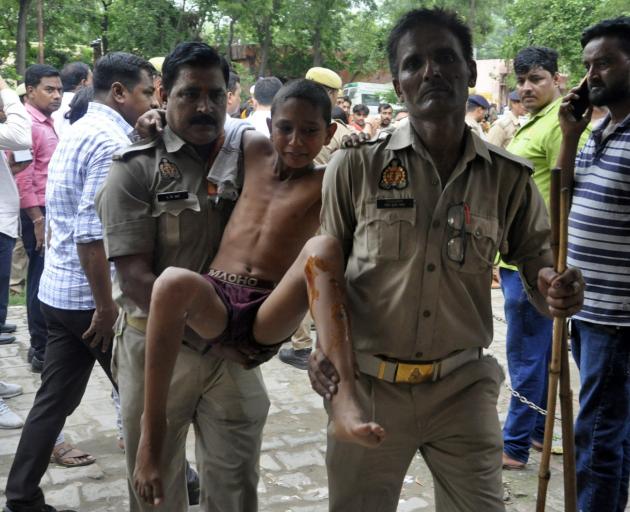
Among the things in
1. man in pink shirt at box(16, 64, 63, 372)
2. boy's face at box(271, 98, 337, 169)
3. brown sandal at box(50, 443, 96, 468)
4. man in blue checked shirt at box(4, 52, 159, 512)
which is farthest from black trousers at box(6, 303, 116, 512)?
man in pink shirt at box(16, 64, 63, 372)

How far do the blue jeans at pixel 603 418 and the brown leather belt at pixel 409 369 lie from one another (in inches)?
42.6

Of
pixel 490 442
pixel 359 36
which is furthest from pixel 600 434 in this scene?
pixel 359 36

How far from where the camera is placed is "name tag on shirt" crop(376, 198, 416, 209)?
253 centimetres

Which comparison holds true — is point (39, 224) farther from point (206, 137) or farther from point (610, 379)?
point (610, 379)

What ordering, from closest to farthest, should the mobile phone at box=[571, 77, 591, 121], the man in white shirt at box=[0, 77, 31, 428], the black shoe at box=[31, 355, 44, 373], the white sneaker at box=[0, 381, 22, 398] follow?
the mobile phone at box=[571, 77, 591, 121], the man in white shirt at box=[0, 77, 31, 428], the white sneaker at box=[0, 381, 22, 398], the black shoe at box=[31, 355, 44, 373]

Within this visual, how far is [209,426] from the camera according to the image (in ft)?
9.89

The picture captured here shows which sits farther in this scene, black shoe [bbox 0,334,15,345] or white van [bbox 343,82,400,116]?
white van [bbox 343,82,400,116]

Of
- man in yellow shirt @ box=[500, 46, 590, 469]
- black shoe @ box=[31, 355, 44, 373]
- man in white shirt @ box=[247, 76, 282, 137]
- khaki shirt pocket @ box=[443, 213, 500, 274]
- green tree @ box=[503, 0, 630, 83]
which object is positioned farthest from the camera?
green tree @ box=[503, 0, 630, 83]

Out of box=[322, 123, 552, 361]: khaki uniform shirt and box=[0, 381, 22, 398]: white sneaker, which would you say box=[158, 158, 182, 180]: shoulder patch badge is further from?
box=[0, 381, 22, 398]: white sneaker

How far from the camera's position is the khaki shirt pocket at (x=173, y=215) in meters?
2.96

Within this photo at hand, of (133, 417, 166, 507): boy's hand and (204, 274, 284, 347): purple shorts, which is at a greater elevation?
(204, 274, 284, 347): purple shorts

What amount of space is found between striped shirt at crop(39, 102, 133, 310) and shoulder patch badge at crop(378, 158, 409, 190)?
1.77 m

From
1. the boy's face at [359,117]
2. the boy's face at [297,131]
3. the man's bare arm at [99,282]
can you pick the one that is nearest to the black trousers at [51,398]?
the man's bare arm at [99,282]

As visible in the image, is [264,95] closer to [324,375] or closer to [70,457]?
[70,457]
